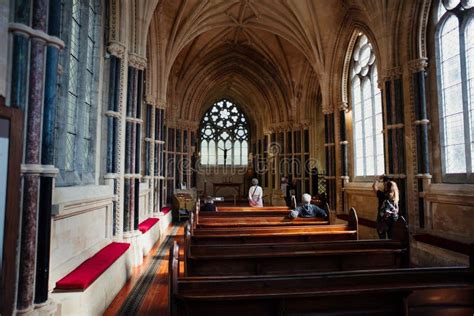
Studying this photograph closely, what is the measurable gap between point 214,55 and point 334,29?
7717 millimetres

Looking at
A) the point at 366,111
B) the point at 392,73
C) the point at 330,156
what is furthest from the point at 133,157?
the point at 330,156

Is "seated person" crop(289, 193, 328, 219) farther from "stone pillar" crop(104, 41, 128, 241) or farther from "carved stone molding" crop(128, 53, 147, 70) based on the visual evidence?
"carved stone molding" crop(128, 53, 147, 70)

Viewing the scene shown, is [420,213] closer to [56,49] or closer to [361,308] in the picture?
[361,308]

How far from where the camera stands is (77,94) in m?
4.79

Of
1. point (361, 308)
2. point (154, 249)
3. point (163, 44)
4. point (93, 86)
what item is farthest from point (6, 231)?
point (163, 44)

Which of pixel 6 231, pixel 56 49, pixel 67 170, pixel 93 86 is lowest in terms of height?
pixel 6 231

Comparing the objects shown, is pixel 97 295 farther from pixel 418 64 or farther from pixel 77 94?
pixel 418 64

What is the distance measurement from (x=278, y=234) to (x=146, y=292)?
7.47 feet

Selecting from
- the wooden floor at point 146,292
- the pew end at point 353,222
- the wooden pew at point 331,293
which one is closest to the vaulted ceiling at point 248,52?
the pew end at point 353,222

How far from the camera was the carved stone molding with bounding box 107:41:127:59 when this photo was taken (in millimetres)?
5723

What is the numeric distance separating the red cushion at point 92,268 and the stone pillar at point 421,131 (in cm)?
638

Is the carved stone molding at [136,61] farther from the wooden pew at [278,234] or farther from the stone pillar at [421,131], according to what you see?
the stone pillar at [421,131]

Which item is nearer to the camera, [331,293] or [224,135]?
[331,293]

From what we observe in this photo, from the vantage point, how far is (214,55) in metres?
16.8
